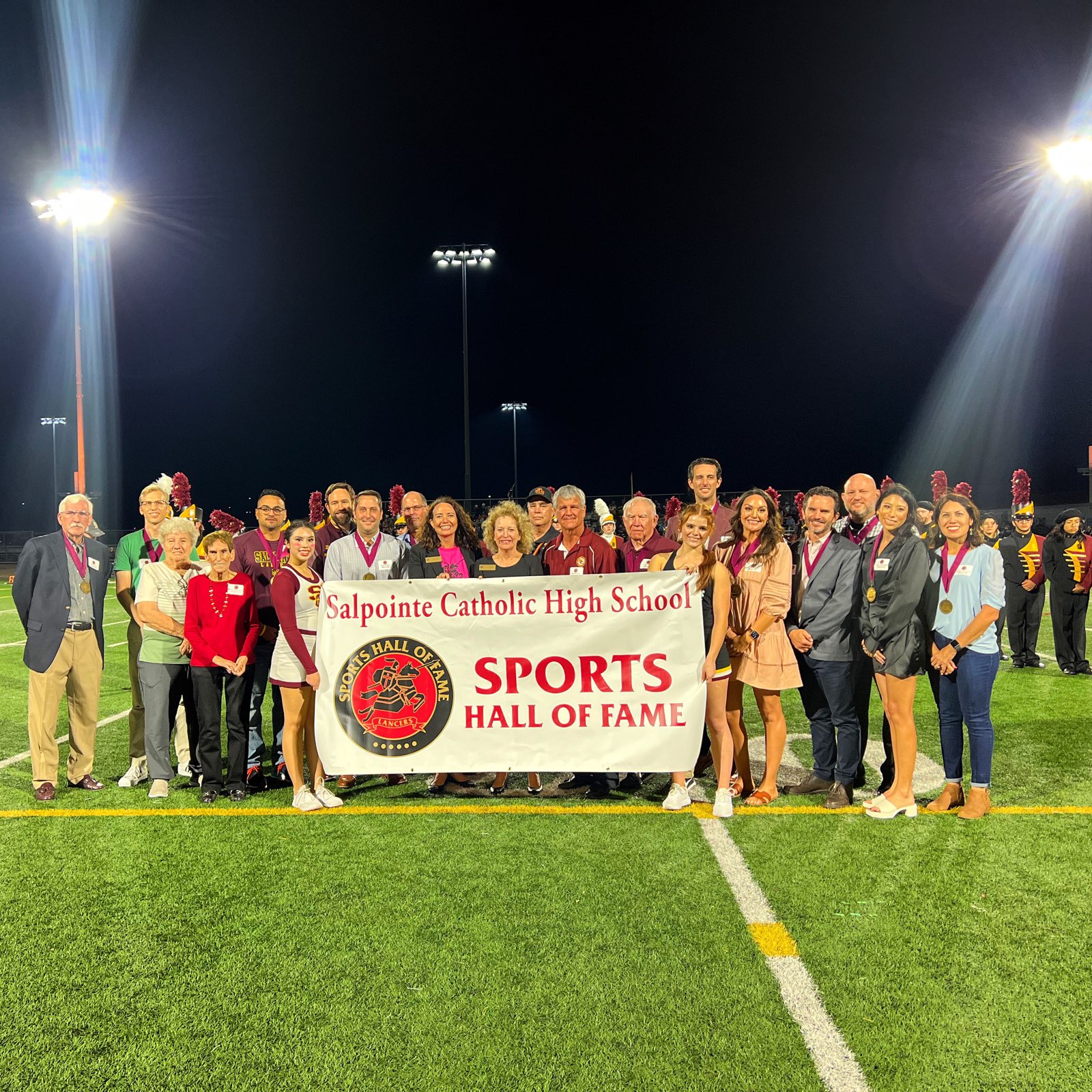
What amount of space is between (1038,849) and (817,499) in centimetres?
218

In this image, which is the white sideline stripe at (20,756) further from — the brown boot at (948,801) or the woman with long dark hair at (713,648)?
the brown boot at (948,801)

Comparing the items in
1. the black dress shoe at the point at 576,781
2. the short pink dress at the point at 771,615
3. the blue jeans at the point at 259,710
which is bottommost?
the black dress shoe at the point at 576,781

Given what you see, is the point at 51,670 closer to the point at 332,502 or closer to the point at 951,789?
the point at 332,502

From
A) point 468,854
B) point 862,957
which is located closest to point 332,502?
point 468,854

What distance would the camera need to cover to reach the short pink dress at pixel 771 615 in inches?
188

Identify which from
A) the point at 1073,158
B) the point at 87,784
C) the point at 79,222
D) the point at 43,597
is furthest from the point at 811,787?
the point at 79,222

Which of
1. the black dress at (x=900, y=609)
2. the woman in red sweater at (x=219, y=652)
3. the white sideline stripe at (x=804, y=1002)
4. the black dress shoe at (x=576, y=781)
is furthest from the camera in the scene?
the black dress shoe at (x=576, y=781)

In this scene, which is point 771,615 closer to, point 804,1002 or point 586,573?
point 586,573

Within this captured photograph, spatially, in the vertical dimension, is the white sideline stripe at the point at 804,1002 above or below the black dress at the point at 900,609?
below

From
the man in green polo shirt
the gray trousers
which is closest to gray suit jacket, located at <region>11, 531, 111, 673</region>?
the man in green polo shirt

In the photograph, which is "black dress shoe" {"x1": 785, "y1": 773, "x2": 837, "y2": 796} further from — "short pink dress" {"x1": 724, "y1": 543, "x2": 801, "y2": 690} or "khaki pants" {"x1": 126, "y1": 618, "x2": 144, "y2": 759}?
"khaki pants" {"x1": 126, "y1": 618, "x2": 144, "y2": 759}

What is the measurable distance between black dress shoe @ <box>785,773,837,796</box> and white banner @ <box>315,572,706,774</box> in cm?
95

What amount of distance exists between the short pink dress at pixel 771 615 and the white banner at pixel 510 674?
349 millimetres

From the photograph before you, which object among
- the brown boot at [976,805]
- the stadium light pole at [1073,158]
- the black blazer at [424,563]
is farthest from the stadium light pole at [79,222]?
the stadium light pole at [1073,158]
